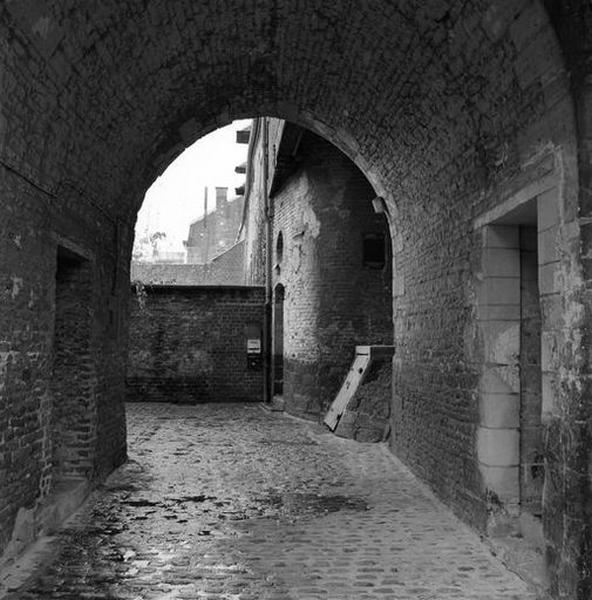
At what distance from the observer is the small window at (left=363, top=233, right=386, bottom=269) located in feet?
43.1

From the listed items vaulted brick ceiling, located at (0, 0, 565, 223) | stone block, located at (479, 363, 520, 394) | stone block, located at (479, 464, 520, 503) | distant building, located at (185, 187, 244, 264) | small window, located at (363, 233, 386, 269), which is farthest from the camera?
distant building, located at (185, 187, 244, 264)

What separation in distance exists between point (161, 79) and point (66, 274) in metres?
2.29

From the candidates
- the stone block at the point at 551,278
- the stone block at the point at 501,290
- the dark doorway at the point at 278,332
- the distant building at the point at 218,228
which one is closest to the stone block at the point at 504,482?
the stone block at the point at 501,290

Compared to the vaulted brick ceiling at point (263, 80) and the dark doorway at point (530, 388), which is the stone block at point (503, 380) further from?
the vaulted brick ceiling at point (263, 80)

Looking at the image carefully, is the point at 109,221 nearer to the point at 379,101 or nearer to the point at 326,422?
the point at 379,101

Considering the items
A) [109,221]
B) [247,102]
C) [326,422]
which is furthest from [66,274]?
[326,422]

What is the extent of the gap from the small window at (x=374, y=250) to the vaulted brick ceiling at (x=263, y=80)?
4.44 meters

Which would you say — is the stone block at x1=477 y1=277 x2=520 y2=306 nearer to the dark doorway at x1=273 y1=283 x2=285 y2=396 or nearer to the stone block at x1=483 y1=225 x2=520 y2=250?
the stone block at x1=483 y1=225 x2=520 y2=250

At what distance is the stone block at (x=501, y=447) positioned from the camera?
539 cm

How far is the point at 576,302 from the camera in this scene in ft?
12.7

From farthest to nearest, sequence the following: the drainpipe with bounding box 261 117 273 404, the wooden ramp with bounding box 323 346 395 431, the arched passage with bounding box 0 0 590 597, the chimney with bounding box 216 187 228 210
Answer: the chimney with bounding box 216 187 228 210
the drainpipe with bounding box 261 117 273 404
the wooden ramp with bounding box 323 346 395 431
the arched passage with bounding box 0 0 590 597

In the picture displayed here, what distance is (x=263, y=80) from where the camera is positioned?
25.1ft

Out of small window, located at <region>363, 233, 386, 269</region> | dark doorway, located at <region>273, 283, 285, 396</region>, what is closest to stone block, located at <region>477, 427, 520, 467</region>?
small window, located at <region>363, 233, 386, 269</region>

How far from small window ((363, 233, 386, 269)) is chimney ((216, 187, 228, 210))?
107 feet
